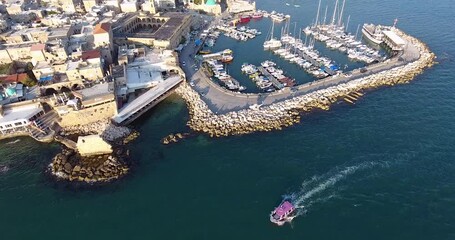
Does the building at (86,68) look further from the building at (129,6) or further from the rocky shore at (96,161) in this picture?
the building at (129,6)

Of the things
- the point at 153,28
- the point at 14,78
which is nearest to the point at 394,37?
the point at 153,28

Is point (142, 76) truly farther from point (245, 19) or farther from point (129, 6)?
point (245, 19)

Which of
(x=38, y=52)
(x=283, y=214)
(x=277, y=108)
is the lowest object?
(x=283, y=214)

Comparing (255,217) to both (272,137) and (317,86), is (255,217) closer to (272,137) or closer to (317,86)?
(272,137)

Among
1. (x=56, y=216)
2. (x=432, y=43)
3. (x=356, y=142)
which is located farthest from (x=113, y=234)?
(x=432, y=43)

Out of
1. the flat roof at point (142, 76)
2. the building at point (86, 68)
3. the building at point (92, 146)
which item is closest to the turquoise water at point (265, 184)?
the building at point (92, 146)
